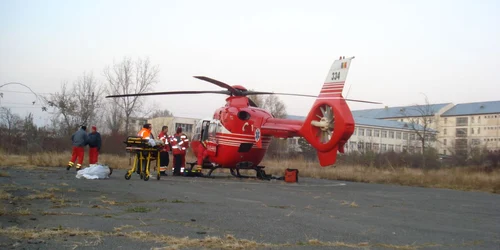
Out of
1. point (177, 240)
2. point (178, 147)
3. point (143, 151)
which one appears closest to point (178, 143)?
point (178, 147)

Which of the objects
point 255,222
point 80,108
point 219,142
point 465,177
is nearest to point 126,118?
point 80,108

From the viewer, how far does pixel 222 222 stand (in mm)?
8117

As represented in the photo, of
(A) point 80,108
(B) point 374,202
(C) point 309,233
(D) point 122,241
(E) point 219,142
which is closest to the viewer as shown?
(D) point 122,241

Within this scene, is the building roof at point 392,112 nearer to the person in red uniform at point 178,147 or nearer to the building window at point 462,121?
the building window at point 462,121

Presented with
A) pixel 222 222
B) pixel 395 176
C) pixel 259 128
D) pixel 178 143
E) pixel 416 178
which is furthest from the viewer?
pixel 395 176

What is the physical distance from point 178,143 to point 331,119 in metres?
7.27

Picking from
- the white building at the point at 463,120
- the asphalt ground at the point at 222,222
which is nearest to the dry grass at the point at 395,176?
the asphalt ground at the point at 222,222

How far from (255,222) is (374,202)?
577 cm

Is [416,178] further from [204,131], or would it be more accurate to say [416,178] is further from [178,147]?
[178,147]

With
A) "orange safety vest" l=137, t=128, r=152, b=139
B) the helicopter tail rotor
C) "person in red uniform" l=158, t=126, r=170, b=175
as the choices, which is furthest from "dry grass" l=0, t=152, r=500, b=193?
"orange safety vest" l=137, t=128, r=152, b=139

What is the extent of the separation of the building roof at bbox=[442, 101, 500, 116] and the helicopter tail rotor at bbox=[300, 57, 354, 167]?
8268 centimetres

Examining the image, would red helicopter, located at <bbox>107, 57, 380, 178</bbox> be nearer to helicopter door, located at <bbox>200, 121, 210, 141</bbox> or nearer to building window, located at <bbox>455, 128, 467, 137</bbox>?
helicopter door, located at <bbox>200, 121, 210, 141</bbox>

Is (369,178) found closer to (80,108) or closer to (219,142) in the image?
(219,142)

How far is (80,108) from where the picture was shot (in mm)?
51812
